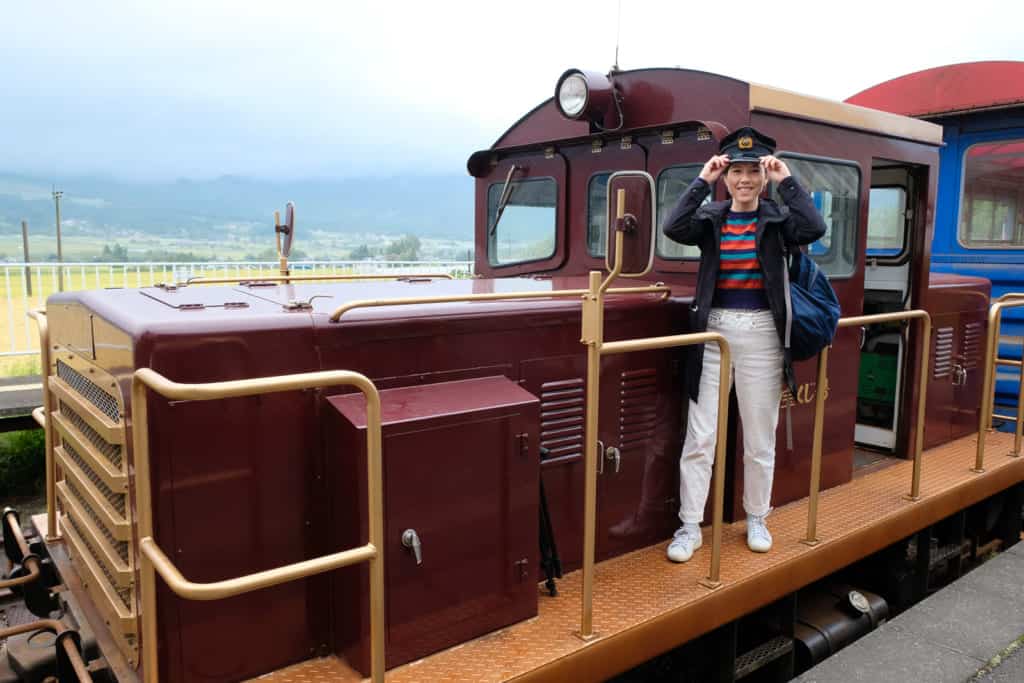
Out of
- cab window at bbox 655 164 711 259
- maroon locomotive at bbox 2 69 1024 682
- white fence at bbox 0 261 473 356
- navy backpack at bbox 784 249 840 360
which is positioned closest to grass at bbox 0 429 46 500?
white fence at bbox 0 261 473 356

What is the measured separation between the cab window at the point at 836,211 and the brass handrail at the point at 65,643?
10.2ft

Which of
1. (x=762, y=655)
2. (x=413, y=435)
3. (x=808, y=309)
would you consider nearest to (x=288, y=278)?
(x=413, y=435)

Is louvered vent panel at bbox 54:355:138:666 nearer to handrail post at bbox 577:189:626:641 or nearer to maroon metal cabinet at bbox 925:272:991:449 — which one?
handrail post at bbox 577:189:626:641

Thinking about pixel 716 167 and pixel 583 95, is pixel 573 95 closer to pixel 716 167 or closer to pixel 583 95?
pixel 583 95

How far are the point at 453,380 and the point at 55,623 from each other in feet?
4.86

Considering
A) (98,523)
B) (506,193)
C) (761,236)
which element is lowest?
(98,523)

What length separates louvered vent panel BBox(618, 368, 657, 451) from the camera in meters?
2.99

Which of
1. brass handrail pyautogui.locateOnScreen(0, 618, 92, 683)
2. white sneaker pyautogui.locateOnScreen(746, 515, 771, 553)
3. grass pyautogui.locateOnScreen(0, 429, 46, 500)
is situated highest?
white sneaker pyautogui.locateOnScreen(746, 515, 771, 553)

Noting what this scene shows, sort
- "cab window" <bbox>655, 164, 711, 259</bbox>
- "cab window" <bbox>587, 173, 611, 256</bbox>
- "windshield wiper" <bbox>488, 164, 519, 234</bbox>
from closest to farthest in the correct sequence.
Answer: "cab window" <bbox>655, 164, 711, 259</bbox>
"cab window" <bbox>587, 173, 611, 256</bbox>
"windshield wiper" <bbox>488, 164, 519, 234</bbox>

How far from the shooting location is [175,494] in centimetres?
202

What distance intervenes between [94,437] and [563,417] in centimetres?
151

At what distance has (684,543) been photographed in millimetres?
2975

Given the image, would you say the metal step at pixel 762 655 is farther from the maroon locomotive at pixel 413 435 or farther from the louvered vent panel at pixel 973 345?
the louvered vent panel at pixel 973 345

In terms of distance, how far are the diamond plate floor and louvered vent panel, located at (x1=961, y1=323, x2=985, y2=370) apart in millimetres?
856
